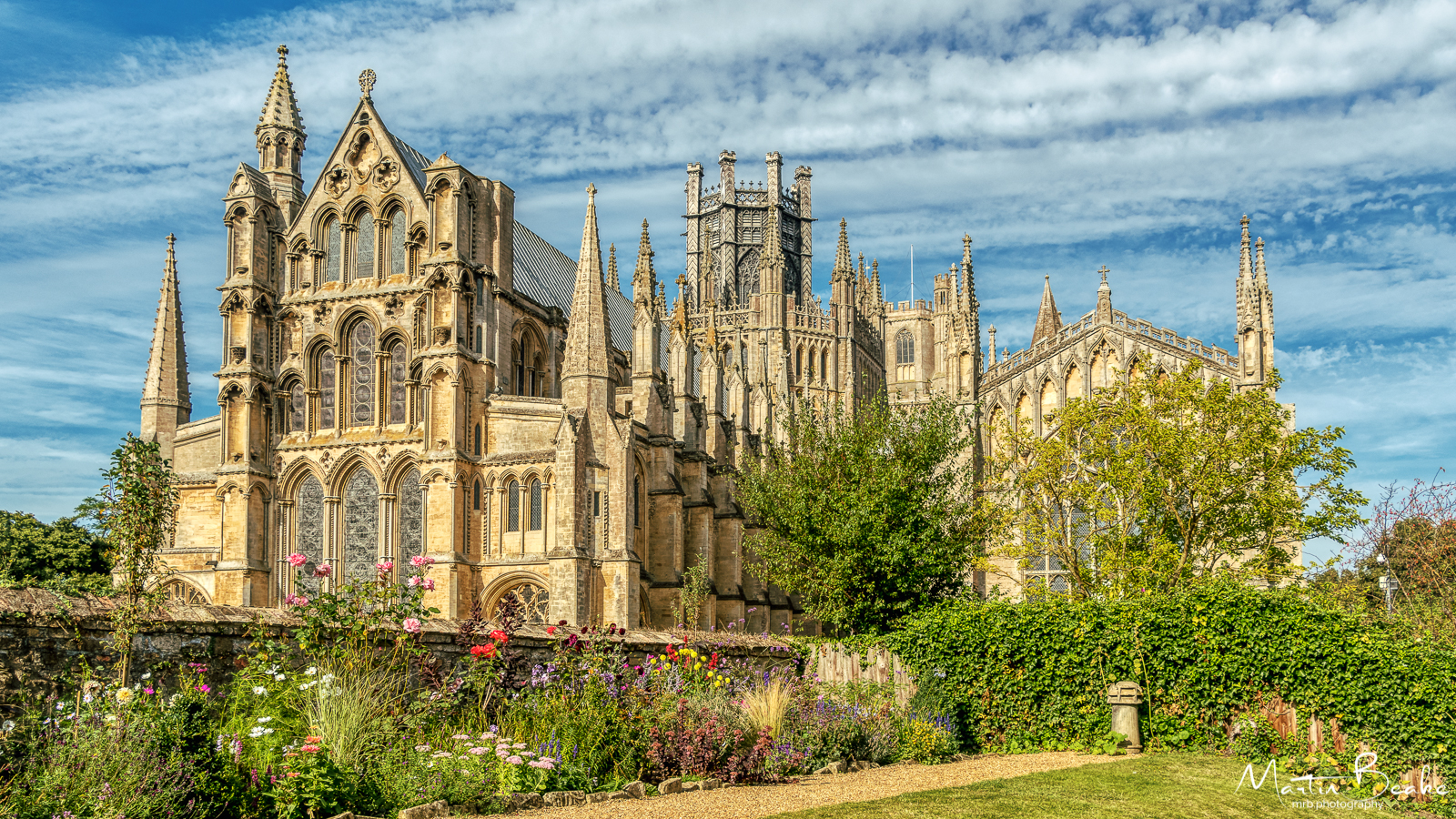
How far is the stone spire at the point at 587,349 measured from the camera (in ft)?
102

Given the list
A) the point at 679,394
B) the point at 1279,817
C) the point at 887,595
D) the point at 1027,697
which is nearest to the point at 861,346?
the point at 679,394

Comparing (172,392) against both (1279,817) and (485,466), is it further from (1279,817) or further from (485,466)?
(1279,817)

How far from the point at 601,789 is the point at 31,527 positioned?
3655cm

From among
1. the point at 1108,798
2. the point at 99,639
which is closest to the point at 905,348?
the point at 1108,798

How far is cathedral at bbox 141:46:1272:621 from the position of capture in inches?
1238

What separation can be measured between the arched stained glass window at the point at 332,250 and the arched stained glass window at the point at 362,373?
1.91 metres

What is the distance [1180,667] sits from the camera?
1864cm

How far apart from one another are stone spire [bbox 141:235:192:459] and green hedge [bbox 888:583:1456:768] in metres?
24.8

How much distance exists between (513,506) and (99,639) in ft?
70.8

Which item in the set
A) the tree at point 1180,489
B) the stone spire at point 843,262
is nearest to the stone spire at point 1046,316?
the stone spire at point 843,262

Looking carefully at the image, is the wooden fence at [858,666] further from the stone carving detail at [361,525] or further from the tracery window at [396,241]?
the tracery window at [396,241]

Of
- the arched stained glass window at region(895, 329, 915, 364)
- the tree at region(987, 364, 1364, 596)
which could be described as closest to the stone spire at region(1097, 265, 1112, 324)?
the tree at region(987, 364, 1364, 596)

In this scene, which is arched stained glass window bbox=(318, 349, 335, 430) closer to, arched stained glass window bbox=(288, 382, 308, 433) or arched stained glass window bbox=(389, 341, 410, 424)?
arched stained glass window bbox=(288, 382, 308, 433)

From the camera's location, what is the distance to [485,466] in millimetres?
32750
